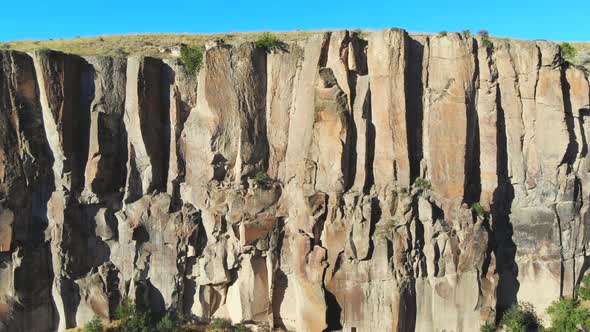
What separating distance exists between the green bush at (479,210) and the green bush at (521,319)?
14.9ft

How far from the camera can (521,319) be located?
21281 millimetres

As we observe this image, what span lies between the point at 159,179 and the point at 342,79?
9.73 meters

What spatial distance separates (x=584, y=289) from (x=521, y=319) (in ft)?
13.1

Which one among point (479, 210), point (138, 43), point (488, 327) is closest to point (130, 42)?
point (138, 43)

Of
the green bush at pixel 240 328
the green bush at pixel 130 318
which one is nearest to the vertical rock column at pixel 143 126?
the green bush at pixel 130 318

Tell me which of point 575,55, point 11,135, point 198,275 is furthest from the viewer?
point 575,55

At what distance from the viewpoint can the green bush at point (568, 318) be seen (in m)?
21.2

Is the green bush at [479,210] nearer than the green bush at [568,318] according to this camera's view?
No

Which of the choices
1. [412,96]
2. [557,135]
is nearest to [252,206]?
[412,96]

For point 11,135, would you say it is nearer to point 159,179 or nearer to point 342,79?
point 159,179

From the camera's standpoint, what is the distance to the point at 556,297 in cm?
2234

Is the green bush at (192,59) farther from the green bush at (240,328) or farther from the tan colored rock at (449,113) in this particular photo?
the green bush at (240,328)

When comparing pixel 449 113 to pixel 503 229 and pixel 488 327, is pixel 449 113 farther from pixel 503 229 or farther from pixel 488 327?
pixel 488 327

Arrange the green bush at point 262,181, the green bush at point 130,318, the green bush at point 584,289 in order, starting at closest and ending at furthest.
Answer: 1. the green bush at point 130,318
2. the green bush at point 262,181
3. the green bush at point 584,289
